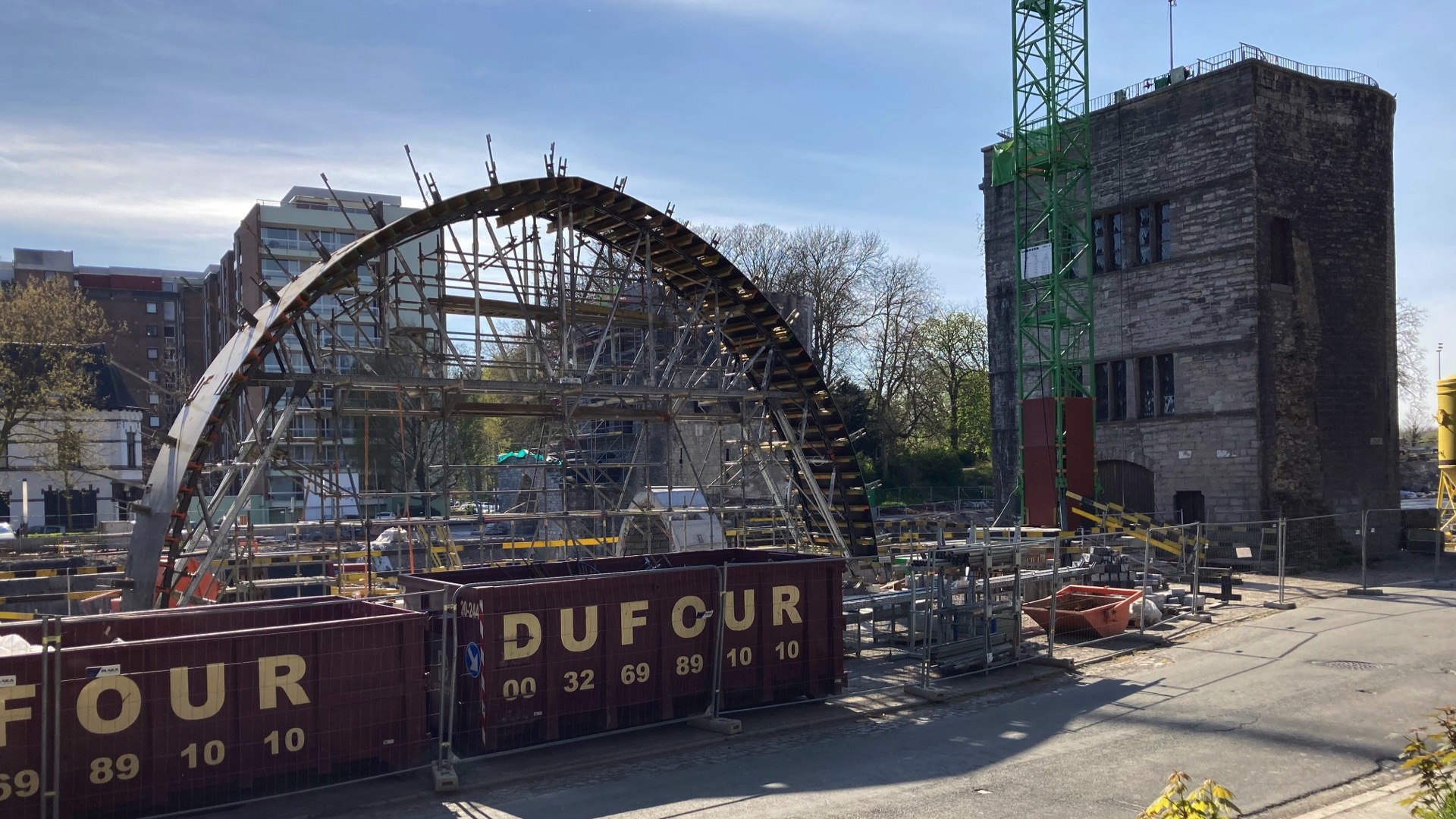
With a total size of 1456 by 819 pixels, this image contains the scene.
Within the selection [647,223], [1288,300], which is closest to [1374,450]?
[1288,300]

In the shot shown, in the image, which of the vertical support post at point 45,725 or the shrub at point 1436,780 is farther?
the vertical support post at point 45,725

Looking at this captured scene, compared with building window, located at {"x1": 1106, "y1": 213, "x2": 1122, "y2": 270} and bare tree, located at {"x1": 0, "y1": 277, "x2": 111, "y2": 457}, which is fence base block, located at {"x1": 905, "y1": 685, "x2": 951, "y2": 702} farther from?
bare tree, located at {"x1": 0, "y1": 277, "x2": 111, "y2": 457}

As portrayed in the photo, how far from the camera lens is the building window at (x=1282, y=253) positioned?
102ft

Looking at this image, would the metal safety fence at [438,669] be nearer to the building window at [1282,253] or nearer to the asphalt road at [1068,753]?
the asphalt road at [1068,753]

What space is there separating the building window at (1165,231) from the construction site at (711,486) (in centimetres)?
10

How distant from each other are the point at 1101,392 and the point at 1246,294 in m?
6.10

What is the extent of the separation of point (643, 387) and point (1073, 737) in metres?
9.93

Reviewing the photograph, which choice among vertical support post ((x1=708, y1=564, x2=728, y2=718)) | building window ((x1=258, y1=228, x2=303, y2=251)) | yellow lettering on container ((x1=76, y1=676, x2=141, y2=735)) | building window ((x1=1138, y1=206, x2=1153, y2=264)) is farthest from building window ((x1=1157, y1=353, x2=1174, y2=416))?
building window ((x1=258, y1=228, x2=303, y2=251))

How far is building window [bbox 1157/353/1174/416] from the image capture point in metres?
33.1

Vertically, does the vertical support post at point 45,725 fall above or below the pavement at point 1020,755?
above

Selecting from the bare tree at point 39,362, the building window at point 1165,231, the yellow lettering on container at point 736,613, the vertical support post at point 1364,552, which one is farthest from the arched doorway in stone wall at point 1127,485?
the bare tree at point 39,362

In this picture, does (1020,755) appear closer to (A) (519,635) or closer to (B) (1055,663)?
(B) (1055,663)

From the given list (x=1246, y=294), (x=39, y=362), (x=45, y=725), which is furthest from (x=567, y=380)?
(x=39, y=362)

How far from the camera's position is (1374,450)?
33.0 m
